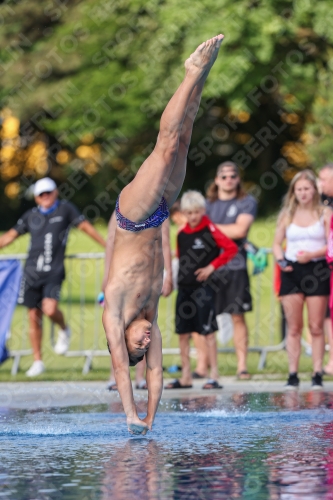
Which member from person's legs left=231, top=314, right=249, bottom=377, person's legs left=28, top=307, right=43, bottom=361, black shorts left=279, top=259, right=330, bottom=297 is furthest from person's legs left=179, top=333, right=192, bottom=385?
person's legs left=28, top=307, right=43, bottom=361

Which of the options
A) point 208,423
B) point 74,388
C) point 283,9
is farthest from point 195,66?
point 283,9

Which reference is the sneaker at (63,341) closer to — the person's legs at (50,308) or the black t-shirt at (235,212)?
the person's legs at (50,308)

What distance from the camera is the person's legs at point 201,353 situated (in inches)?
470

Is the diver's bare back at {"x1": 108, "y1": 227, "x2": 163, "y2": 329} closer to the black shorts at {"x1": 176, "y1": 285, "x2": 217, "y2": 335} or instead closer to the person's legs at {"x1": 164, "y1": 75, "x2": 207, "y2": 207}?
the person's legs at {"x1": 164, "y1": 75, "x2": 207, "y2": 207}

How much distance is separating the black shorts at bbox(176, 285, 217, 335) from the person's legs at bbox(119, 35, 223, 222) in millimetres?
4039

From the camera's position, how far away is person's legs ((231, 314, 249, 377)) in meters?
11.8

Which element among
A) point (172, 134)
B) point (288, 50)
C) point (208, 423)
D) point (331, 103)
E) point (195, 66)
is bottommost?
point (208, 423)

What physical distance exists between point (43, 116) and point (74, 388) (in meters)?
32.1

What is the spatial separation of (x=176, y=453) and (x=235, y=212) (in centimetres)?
616

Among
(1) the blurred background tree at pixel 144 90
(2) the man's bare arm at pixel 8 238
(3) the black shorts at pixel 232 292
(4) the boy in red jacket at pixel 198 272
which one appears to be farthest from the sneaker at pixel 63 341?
(1) the blurred background tree at pixel 144 90

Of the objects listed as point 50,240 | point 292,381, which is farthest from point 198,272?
point 50,240

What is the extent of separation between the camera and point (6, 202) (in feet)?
155

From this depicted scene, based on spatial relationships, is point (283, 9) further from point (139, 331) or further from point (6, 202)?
point (139, 331)

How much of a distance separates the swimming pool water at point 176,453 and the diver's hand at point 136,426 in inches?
2.8
